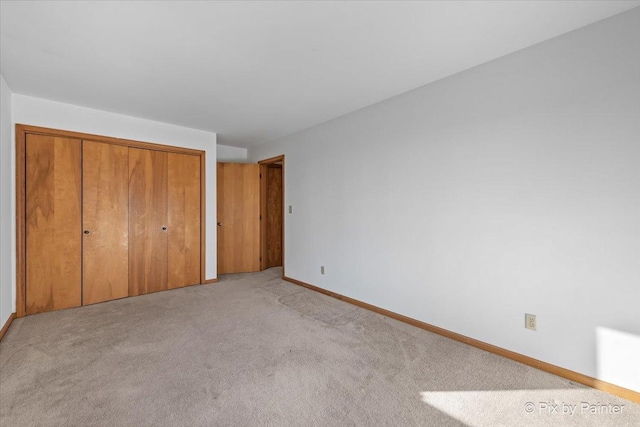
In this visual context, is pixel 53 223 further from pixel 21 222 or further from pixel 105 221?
pixel 105 221

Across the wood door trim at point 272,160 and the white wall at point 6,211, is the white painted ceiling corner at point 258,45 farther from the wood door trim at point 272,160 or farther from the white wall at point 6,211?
the wood door trim at point 272,160

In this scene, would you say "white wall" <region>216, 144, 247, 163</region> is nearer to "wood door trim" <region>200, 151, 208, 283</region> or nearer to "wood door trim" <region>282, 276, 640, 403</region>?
"wood door trim" <region>200, 151, 208, 283</region>

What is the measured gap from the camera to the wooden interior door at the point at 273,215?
559 centimetres

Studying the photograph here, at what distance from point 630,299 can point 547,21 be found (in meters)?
1.89

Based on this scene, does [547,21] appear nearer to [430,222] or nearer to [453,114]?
[453,114]

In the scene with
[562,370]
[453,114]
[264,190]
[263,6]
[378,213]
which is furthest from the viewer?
[264,190]

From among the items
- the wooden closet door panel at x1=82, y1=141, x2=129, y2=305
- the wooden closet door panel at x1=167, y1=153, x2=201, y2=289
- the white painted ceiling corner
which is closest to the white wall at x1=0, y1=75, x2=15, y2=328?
the white painted ceiling corner

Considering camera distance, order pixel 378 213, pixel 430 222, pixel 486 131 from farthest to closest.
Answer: pixel 378 213 < pixel 430 222 < pixel 486 131

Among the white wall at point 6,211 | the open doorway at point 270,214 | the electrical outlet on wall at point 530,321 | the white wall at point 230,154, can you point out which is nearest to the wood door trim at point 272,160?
the open doorway at point 270,214

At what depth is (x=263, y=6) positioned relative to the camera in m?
1.67

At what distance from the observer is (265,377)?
6.41 ft

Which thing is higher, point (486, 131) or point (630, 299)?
point (486, 131)

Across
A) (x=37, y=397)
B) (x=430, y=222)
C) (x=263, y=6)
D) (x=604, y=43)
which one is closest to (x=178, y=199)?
(x=37, y=397)

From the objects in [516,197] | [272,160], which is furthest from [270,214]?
[516,197]
